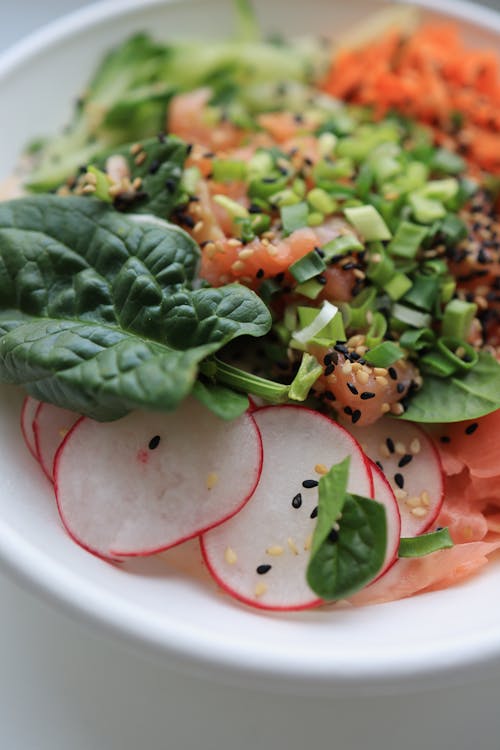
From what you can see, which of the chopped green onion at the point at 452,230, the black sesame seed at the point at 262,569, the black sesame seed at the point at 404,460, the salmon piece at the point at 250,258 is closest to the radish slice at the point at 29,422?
the salmon piece at the point at 250,258

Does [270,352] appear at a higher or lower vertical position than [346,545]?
higher

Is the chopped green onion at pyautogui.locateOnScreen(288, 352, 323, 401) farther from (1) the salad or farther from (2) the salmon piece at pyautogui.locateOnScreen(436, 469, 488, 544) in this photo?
(2) the salmon piece at pyautogui.locateOnScreen(436, 469, 488, 544)

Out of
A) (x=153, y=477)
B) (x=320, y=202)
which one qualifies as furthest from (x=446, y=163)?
(x=153, y=477)

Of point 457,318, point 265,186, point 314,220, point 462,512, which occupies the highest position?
point 265,186

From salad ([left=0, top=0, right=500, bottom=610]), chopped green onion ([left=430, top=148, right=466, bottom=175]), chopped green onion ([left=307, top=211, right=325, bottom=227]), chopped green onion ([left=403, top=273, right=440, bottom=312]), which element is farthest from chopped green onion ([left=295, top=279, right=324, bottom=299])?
chopped green onion ([left=430, top=148, right=466, bottom=175])

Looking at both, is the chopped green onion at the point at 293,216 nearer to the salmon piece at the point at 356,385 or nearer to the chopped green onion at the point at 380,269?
the chopped green onion at the point at 380,269

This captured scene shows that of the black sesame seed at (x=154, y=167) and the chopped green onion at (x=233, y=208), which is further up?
the black sesame seed at (x=154, y=167)

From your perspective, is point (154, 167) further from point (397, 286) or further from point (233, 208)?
point (397, 286)
